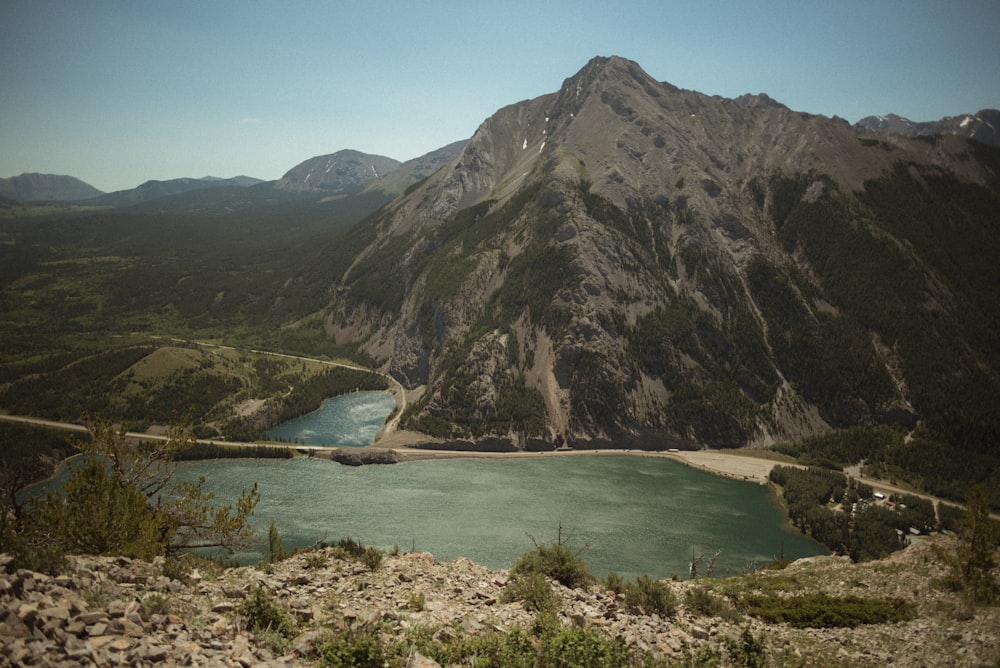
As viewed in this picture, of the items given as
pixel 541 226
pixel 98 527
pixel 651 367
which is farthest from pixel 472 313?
pixel 98 527

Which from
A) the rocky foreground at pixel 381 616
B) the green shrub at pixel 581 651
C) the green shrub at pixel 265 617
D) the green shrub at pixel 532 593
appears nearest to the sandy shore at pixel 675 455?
the rocky foreground at pixel 381 616

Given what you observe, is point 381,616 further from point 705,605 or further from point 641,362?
point 641,362

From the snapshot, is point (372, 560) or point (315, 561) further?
point (372, 560)

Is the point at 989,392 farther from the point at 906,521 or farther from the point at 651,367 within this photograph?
the point at 651,367

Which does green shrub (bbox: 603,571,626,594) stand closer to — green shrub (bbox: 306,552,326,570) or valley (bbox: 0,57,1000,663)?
green shrub (bbox: 306,552,326,570)

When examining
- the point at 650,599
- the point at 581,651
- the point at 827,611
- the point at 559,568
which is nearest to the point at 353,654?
the point at 581,651

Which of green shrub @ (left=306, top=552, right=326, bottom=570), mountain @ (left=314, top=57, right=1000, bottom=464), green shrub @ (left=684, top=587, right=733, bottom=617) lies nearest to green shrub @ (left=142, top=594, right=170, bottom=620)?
green shrub @ (left=306, top=552, right=326, bottom=570)

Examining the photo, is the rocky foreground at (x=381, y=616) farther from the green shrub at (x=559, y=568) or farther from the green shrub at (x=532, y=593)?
the green shrub at (x=559, y=568)
